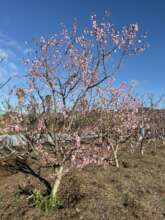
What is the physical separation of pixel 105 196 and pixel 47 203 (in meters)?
1.92

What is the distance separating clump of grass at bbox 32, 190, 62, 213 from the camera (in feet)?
25.2

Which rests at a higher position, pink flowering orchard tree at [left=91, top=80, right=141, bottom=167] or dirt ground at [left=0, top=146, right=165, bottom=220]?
pink flowering orchard tree at [left=91, top=80, right=141, bottom=167]

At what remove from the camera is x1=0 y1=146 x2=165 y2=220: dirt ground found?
287 inches

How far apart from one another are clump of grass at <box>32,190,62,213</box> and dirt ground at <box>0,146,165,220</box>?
17 centimetres

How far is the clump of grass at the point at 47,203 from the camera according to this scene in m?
7.69

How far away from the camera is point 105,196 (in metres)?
8.46

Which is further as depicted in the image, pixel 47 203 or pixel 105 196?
pixel 105 196

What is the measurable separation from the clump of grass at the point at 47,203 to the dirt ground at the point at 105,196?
0.17 m

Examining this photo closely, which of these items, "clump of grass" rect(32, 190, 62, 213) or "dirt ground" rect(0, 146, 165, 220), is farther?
"clump of grass" rect(32, 190, 62, 213)

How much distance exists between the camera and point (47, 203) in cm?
779

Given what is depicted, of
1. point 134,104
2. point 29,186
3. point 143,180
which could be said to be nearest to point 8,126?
point 29,186

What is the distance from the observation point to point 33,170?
11570mm

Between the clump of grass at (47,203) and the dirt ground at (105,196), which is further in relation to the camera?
the clump of grass at (47,203)

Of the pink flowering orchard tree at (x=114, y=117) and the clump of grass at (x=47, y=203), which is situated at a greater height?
the pink flowering orchard tree at (x=114, y=117)
